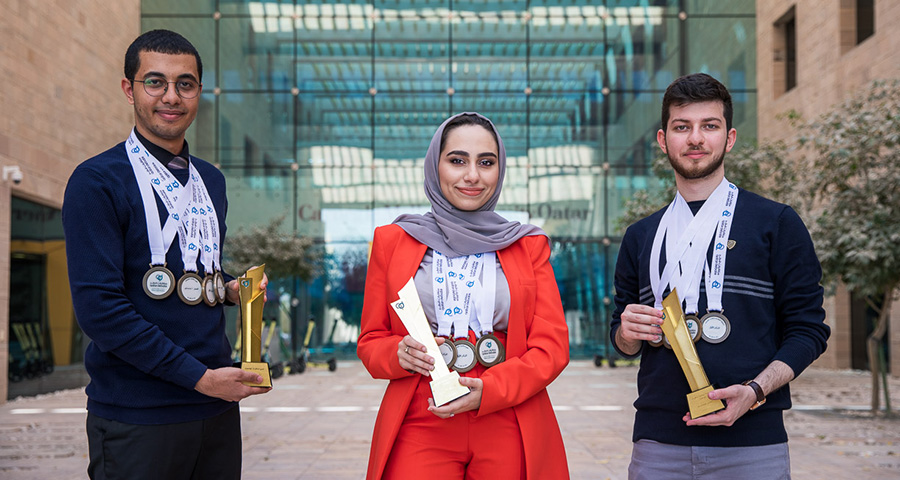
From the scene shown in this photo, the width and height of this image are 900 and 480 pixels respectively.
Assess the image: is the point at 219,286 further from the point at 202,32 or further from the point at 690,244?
the point at 202,32

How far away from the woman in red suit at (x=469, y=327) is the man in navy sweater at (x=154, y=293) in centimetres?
43

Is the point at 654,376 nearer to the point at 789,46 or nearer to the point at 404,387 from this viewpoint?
the point at 404,387

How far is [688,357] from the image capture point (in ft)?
7.84

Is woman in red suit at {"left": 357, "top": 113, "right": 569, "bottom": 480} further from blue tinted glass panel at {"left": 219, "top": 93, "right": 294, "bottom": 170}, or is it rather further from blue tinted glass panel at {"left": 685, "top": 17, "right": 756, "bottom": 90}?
blue tinted glass panel at {"left": 685, "top": 17, "right": 756, "bottom": 90}

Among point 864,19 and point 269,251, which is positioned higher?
point 864,19

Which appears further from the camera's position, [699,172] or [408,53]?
[408,53]

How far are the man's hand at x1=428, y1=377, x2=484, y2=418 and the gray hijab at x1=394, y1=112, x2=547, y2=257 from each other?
0.44 meters

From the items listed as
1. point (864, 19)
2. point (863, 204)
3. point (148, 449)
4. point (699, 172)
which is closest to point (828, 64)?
point (864, 19)

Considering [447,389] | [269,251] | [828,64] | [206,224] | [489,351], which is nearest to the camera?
[447,389]

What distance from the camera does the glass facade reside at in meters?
22.0

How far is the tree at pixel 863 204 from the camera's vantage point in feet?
32.0

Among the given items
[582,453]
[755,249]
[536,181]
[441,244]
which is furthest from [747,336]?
[536,181]

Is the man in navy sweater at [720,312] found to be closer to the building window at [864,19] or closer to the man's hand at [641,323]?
the man's hand at [641,323]

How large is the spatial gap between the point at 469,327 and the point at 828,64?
18.3 m
